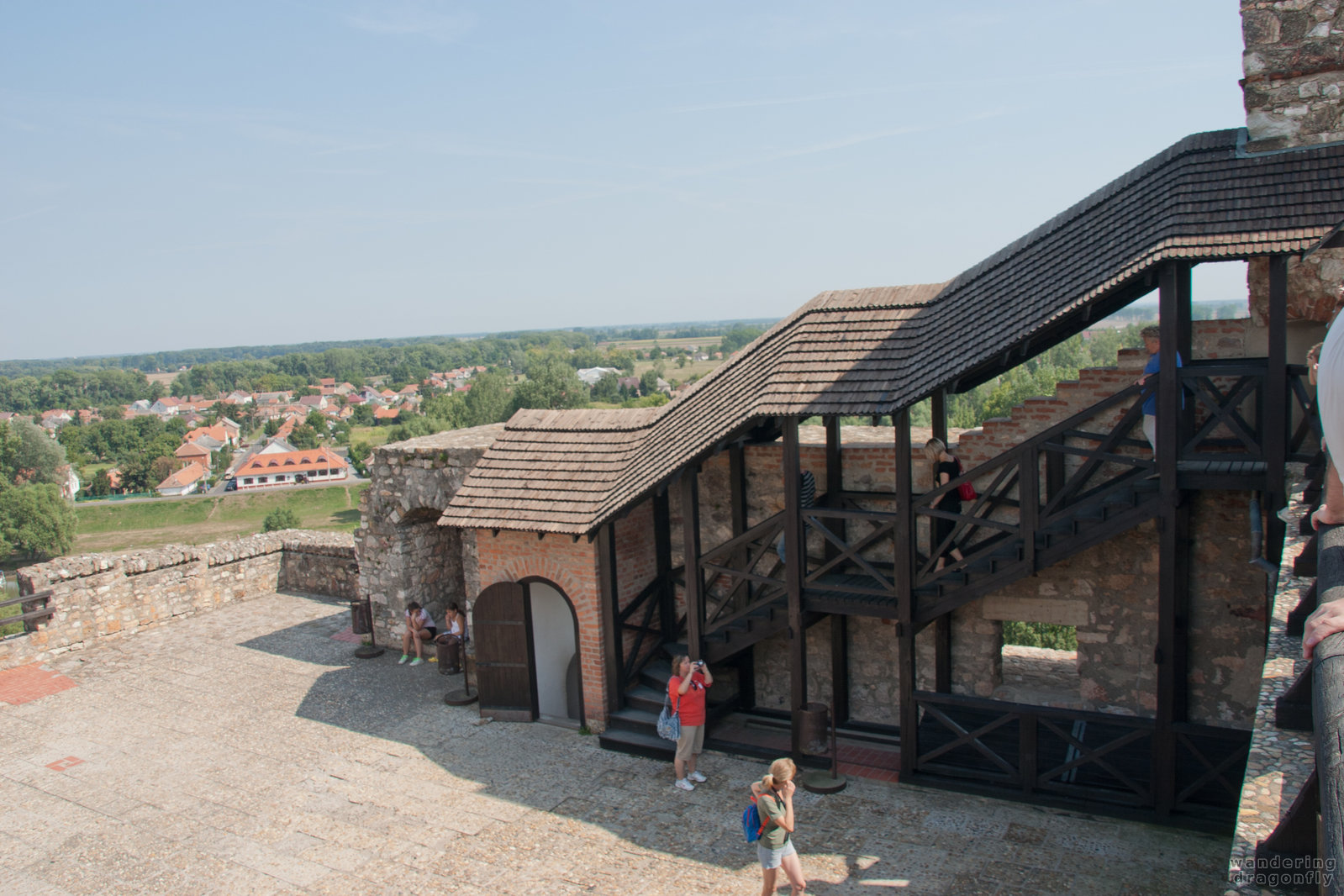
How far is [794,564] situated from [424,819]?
14.7 feet

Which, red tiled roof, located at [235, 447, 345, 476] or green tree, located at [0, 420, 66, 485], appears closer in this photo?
green tree, located at [0, 420, 66, 485]

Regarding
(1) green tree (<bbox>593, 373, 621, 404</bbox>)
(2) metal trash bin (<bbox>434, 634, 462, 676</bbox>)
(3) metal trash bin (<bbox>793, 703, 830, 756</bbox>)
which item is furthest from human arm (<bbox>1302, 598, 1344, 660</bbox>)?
(1) green tree (<bbox>593, 373, 621, 404</bbox>)

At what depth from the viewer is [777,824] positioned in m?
6.95

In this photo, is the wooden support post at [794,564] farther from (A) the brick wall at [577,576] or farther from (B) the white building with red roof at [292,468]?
(B) the white building with red roof at [292,468]

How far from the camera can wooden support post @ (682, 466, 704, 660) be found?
981 centimetres

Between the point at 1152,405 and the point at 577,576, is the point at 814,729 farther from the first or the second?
the point at 1152,405

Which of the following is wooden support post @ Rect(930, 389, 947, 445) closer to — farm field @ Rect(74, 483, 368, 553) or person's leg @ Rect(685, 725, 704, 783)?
person's leg @ Rect(685, 725, 704, 783)

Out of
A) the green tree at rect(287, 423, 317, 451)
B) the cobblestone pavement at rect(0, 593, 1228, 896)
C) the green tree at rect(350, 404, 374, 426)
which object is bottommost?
the green tree at rect(287, 423, 317, 451)

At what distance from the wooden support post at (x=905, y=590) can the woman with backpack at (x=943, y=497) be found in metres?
0.30

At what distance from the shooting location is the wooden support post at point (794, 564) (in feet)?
29.8

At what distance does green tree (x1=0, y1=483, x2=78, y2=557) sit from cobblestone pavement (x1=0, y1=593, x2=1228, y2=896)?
5321 cm

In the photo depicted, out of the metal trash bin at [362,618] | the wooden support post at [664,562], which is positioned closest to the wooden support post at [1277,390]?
the wooden support post at [664,562]

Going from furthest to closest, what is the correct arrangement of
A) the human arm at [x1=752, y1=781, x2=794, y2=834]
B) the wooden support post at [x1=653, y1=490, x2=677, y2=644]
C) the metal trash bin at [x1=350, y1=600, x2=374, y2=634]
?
1. the metal trash bin at [x1=350, y1=600, x2=374, y2=634]
2. the wooden support post at [x1=653, y1=490, x2=677, y2=644]
3. the human arm at [x1=752, y1=781, x2=794, y2=834]

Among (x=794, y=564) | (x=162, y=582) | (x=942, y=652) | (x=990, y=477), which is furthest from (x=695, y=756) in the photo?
(x=162, y=582)
